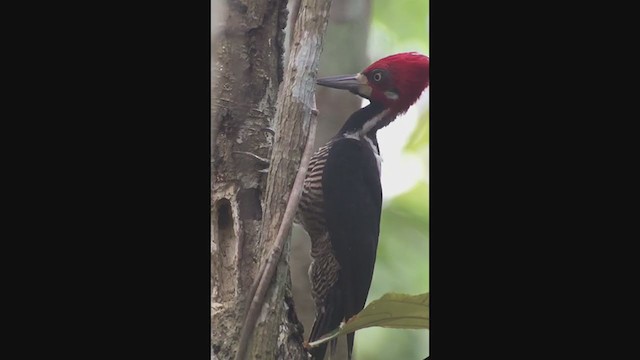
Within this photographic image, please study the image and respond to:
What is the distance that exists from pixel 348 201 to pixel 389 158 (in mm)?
194

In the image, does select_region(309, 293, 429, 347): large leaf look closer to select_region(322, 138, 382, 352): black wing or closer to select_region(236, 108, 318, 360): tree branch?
select_region(322, 138, 382, 352): black wing

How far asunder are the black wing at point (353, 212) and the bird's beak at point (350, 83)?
140 mm

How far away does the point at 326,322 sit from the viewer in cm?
225

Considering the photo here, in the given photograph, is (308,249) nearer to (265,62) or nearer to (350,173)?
(350,173)

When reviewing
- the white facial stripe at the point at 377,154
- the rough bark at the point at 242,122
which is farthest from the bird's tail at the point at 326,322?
the white facial stripe at the point at 377,154

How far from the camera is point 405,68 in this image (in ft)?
7.79

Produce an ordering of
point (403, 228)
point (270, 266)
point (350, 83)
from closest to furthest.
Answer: point (270, 266)
point (350, 83)
point (403, 228)

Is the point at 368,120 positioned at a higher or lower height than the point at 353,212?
A: higher

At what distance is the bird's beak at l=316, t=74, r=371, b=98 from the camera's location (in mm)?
2236

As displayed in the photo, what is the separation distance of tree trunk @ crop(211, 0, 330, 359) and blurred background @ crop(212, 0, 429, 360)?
4 cm

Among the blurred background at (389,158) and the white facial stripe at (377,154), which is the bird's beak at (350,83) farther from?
the white facial stripe at (377,154)

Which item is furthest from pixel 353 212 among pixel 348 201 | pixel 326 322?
pixel 326 322

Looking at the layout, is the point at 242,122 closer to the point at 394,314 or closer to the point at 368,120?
the point at 368,120

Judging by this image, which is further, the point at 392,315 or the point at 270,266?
the point at 392,315
